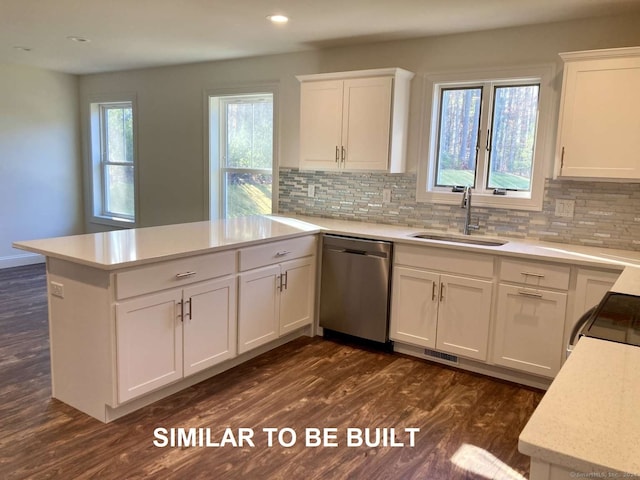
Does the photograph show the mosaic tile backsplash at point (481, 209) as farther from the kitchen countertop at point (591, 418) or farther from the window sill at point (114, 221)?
the window sill at point (114, 221)

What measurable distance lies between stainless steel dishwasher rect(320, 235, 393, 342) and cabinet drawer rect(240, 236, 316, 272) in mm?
150

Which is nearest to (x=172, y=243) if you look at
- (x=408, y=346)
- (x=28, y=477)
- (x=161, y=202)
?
(x=28, y=477)

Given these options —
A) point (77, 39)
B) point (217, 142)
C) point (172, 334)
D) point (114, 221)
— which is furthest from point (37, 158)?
point (172, 334)

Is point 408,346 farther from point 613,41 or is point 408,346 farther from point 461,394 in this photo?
point 613,41

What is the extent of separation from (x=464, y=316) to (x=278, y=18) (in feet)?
7.67

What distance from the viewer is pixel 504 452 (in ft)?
7.80

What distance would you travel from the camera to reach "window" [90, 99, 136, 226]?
6039mm

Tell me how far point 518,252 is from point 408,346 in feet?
3.49

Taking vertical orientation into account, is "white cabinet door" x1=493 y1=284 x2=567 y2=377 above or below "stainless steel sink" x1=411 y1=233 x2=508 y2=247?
below

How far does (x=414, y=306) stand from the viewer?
11.2 feet

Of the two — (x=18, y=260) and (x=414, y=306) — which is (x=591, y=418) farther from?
(x=18, y=260)

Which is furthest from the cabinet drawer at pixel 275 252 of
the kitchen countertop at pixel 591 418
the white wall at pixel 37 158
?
the white wall at pixel 37 158

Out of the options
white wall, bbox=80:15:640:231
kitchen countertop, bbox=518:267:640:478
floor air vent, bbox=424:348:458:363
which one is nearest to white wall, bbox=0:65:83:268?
white wall, bbox=80:15:640:231

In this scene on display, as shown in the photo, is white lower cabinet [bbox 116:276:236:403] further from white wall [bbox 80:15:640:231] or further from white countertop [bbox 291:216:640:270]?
white wall [bbox 80:15:640:231]
